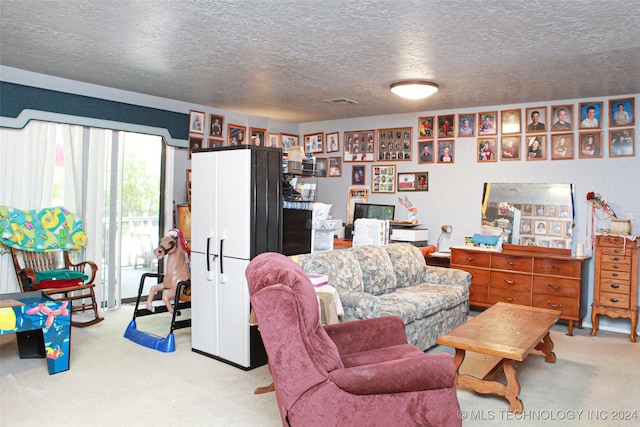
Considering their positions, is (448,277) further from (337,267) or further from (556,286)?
(337,267)

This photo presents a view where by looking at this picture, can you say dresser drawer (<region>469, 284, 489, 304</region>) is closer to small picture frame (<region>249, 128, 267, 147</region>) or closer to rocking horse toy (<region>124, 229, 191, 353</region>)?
rocking horse toy (<region>124, 229, 191, 353</region>)

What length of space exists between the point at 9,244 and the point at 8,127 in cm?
114

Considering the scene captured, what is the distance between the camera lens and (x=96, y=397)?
10.6 feet

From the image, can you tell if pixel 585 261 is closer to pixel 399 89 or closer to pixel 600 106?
pixel 600 106

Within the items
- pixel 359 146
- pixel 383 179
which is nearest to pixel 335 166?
pixel 359 146

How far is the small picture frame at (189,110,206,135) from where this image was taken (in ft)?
20.4

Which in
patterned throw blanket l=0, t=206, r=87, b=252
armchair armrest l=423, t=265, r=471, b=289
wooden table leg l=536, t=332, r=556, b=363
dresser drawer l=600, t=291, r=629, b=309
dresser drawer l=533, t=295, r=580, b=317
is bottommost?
wooden table leg l=536, t=332, r=556, b=363

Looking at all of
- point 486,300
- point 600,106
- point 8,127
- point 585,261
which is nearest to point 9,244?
point 8,127

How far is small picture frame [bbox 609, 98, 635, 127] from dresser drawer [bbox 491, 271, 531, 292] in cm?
192

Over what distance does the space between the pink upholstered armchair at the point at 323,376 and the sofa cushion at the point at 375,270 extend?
2.11 metres

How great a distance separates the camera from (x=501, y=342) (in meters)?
3.14

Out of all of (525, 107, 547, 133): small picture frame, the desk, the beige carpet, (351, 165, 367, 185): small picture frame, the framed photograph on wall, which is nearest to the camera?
the beige carpet

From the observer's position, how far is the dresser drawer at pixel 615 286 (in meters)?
4.83

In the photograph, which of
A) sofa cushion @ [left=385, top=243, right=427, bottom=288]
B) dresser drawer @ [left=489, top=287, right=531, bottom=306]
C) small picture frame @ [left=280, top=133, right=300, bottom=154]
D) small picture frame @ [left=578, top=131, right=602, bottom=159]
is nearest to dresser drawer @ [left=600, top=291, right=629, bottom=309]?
dresser drawer @ [left=489, top=287, right=531, bottom=306]
